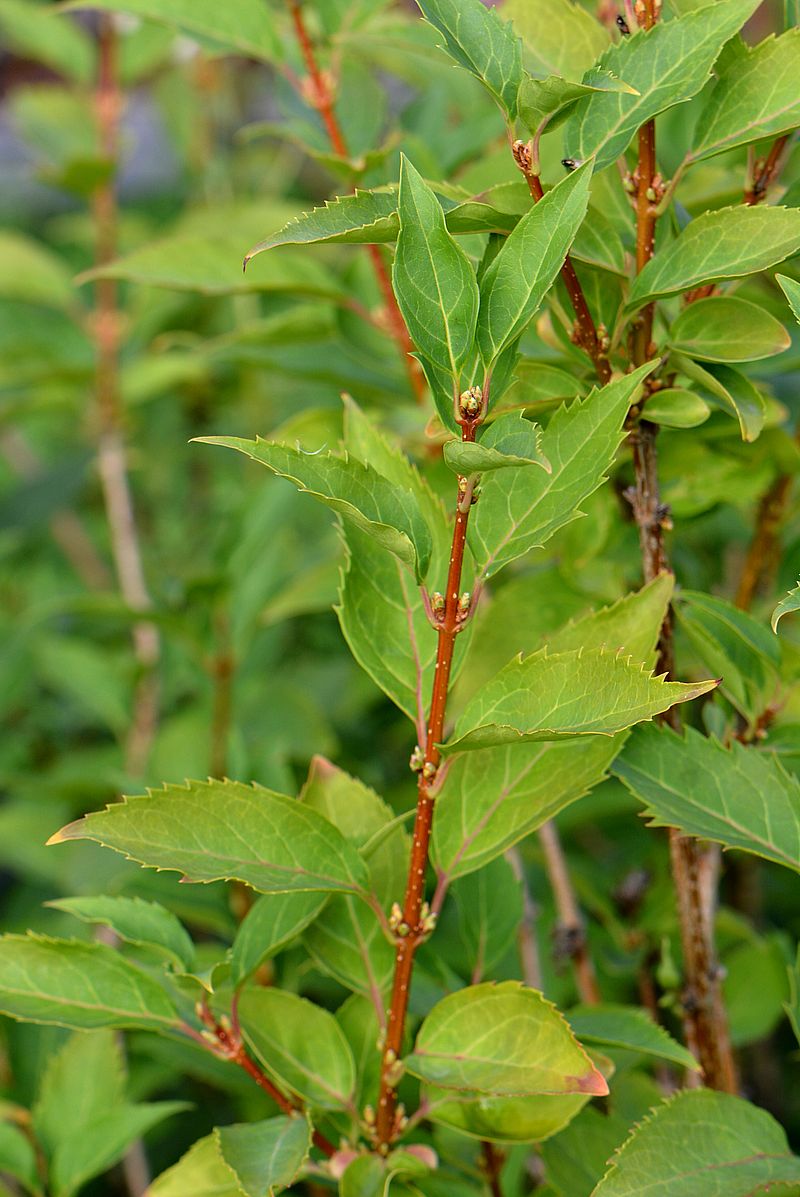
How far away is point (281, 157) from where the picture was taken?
2.16m

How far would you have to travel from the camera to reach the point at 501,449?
476mm

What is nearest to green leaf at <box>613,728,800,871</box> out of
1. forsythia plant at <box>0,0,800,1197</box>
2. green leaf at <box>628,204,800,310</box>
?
forsythia plant at <box>0,0,800,1197</box>

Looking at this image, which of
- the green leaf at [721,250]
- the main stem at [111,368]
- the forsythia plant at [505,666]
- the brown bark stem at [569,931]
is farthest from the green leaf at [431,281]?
the main stem at [111,368]

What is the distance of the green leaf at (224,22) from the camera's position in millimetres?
848

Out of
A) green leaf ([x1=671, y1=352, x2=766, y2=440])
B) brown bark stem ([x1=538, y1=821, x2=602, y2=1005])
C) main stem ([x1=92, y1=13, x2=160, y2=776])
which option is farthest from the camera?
main stem ([x1=92, y1=13, x2=160, y2=776])

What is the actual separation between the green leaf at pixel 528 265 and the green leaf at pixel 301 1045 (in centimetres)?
36

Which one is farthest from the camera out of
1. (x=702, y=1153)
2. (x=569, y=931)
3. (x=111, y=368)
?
(x=111, y=368)

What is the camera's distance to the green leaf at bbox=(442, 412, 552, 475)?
448mm

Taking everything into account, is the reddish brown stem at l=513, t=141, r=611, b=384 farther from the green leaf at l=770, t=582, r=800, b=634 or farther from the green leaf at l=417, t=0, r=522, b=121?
the green leaf at l=770, t=582, r=800, b=634

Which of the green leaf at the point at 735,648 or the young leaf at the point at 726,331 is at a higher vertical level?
the young leaf at the point at 726,331

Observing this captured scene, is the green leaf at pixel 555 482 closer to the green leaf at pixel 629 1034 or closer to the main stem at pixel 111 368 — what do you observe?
the green leaf at pixel 629 1034

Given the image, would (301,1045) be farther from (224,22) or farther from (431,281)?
(224,22)

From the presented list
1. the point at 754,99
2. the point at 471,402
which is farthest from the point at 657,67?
the point at 471,402

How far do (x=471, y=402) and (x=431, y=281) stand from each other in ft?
0.17
